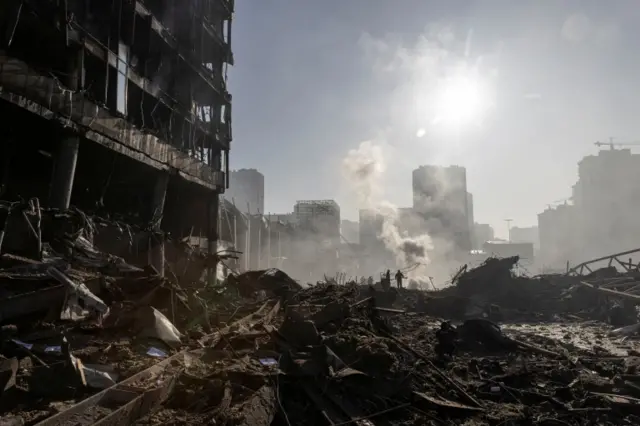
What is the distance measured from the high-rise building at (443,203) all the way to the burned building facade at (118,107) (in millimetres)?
47721

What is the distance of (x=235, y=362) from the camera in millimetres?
5977

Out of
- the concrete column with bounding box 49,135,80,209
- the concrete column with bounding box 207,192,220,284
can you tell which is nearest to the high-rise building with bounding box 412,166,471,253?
the concrete column with bounding box 207,192,220,284

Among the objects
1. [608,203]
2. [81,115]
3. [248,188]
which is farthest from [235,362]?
[608,203]

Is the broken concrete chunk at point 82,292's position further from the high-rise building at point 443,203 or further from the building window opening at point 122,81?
the high-rise building at point 443,203

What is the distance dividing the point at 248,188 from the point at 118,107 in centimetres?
7899

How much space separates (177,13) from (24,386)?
21.7 meters

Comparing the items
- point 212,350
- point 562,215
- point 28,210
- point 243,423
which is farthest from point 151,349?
point 562,215

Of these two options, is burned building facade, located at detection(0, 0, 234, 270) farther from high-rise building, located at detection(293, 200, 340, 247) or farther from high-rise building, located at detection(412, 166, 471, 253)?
high-rise building, located at detection(412, 166, 471, 253)

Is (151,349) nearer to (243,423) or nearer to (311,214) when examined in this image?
(243,423)

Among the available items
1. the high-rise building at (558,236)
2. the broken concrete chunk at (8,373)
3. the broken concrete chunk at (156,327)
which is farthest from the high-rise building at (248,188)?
the broken concrete chunk at (8,373)

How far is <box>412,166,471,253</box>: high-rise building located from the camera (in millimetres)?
66188

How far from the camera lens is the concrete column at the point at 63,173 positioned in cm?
→ 1234

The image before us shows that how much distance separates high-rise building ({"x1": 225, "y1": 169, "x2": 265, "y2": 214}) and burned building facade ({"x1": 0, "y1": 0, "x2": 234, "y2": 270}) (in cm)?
6614

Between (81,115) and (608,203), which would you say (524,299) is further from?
(608,203)
